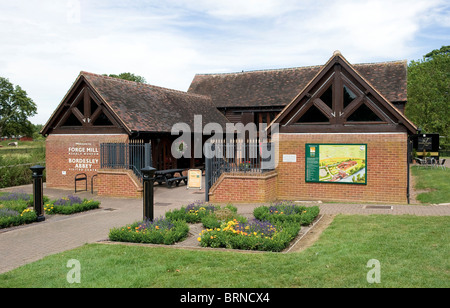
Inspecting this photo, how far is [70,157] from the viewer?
71.7ft

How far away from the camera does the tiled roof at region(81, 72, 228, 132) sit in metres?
20.3

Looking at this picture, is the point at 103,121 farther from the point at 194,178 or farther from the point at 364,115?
the point at 364,115

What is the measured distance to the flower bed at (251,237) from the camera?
8.58m

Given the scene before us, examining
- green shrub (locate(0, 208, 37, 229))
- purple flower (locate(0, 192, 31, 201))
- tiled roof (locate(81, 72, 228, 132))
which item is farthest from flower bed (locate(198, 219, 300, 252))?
tiled roof (locate(81, 72, 228, 132))

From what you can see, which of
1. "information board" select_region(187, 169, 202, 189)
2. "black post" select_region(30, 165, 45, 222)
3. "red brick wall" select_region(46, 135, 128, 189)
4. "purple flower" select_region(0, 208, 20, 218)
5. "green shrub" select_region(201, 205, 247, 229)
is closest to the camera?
"green shrub" select_region(201, 205, 247, 229)

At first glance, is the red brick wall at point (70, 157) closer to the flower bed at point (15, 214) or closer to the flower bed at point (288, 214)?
the flower bed at point (15, 214)

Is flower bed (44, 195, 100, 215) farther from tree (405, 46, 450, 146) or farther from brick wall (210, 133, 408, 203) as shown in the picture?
tree (405, 46, 450, 146)

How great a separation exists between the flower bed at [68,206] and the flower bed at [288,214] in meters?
6.19

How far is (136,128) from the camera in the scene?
776 inches

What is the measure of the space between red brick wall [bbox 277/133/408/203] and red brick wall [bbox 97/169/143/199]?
612 cm

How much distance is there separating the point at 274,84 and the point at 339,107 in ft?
49.5

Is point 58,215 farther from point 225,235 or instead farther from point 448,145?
point 448,145

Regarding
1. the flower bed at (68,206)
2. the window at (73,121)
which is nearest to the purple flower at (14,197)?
the flower bed at (68,206)
